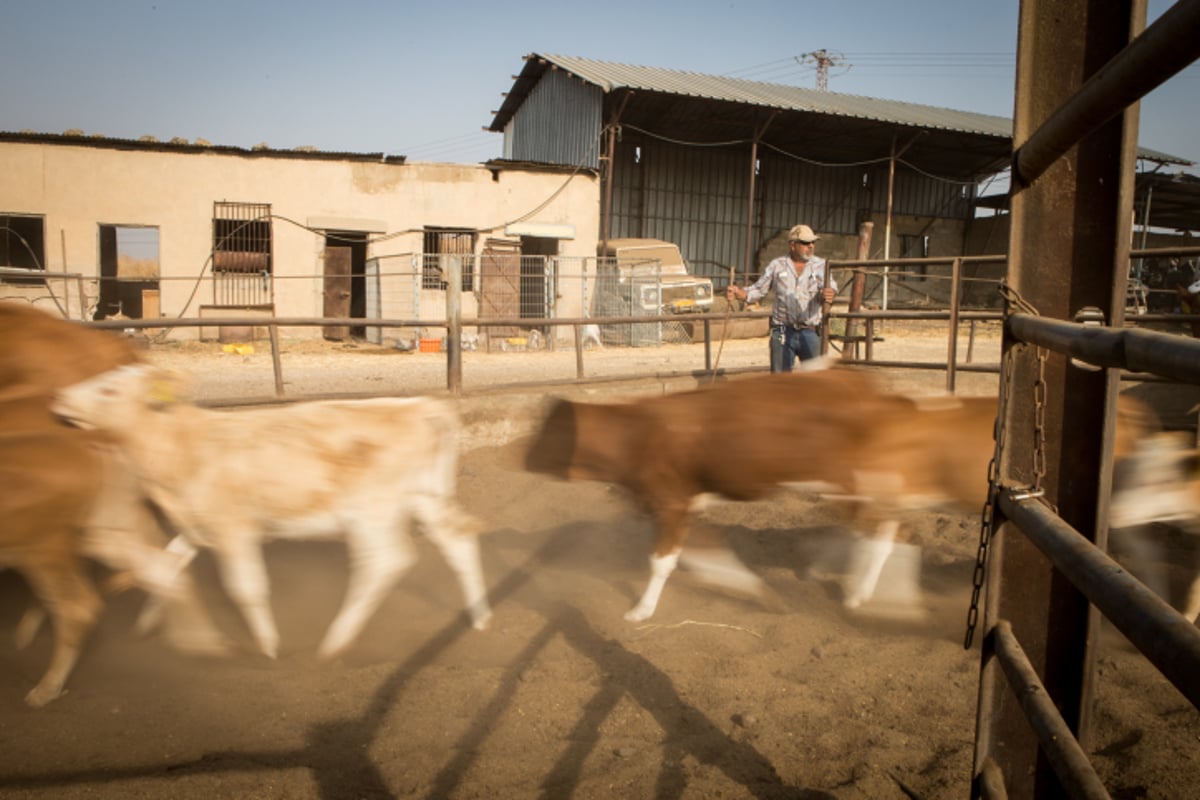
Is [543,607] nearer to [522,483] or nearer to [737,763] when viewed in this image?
[737,763]

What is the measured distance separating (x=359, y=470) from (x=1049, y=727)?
3003mm

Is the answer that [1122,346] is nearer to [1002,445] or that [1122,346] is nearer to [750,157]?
[1002,445]

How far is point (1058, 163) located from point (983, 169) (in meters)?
29.4

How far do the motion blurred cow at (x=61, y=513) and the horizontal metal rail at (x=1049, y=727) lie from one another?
125 inches

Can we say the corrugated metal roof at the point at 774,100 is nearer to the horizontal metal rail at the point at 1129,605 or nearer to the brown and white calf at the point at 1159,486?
the brown and white calf at the point at 1159,486

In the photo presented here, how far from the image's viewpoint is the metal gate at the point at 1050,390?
1.80m

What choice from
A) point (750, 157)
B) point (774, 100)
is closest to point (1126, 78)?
point (774, 100)

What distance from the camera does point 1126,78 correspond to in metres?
1.32

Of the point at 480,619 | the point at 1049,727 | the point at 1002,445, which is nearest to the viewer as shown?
the point at 1049,727

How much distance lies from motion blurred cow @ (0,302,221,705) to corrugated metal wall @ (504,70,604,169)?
705 inches

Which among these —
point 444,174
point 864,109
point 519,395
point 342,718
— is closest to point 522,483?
point 519,395

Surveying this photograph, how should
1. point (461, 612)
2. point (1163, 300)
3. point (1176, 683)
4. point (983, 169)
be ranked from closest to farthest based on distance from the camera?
point (1176, 683)
point (461, 612)
point (1163, 300)
point (983, 169)

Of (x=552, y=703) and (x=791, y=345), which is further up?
(x=791, y=345)

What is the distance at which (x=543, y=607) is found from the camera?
421cm
